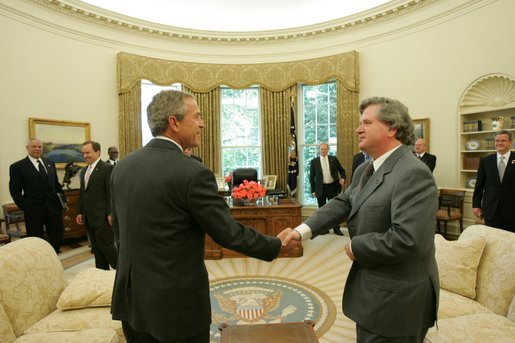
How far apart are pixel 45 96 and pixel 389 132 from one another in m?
6.75

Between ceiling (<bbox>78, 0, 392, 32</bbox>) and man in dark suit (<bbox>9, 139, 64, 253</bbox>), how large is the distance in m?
3.83

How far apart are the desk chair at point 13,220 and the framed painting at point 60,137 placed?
1.19 metres

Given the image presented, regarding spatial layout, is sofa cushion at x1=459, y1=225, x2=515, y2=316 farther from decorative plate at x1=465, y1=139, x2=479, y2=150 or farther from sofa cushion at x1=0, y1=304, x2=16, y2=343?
decorative plate at x1=465, y1=139, x2=479, y2=150

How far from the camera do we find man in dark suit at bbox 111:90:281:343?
4.91 ft

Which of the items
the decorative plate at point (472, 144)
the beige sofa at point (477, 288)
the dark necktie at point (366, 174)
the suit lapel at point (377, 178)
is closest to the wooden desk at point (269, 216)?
the beige sofa at point (477, 288)

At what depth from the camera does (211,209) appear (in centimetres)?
152

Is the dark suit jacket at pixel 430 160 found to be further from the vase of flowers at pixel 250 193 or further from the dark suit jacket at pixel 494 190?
the vase of flowers at pixel 250 193

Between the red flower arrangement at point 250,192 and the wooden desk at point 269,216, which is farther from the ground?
the red flower arrangement at point 250,192

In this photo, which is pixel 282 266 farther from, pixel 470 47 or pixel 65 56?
pixel 65 56

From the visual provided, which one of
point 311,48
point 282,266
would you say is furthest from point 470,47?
point 282,266

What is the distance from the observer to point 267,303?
390cm

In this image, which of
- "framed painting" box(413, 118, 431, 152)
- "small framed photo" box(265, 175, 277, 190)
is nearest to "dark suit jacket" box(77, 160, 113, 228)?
"small framed photo" box(265, 175, 277, 190)

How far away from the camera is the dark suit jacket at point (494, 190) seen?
4.18 meters

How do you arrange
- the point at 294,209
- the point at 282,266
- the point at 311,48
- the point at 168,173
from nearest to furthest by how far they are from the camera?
1. the point at 168,173
2. the point at 282,266
3. the point at 294,209
4. the point at 311,48
